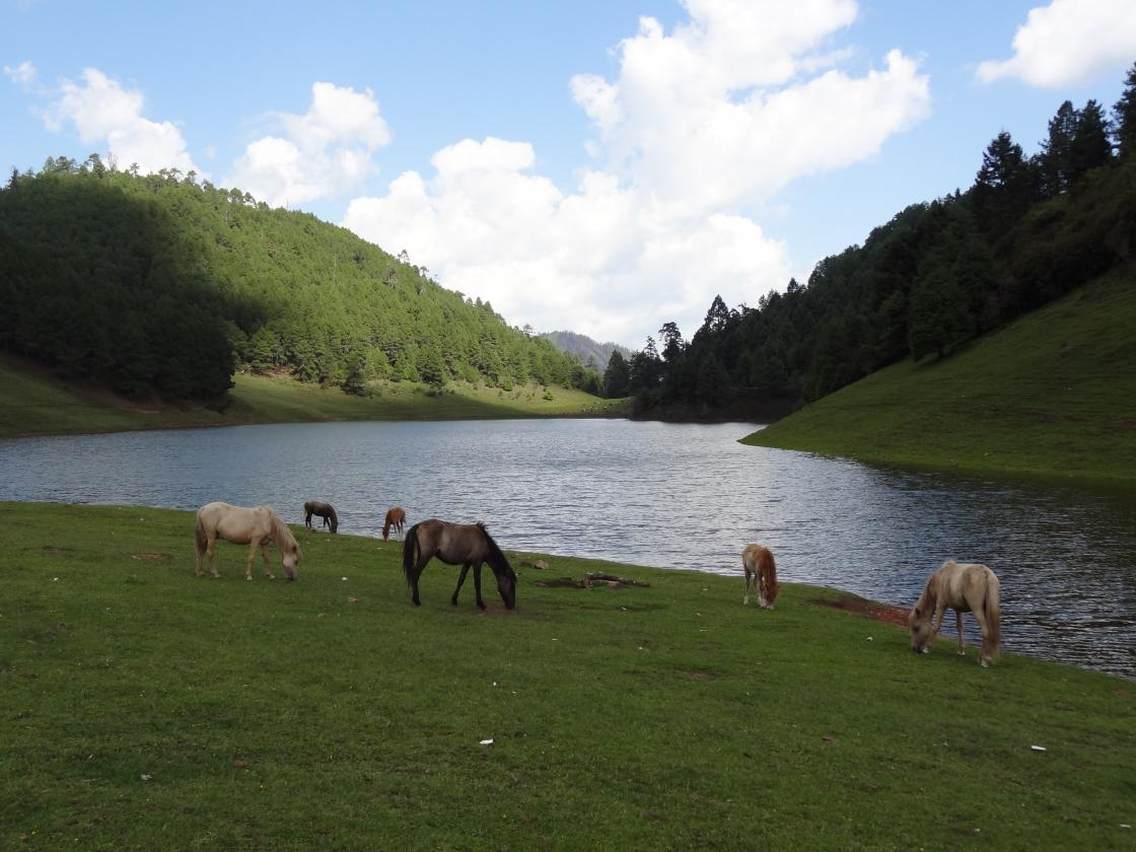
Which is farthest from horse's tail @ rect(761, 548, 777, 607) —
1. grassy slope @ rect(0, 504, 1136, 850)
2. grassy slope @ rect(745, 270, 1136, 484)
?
grassy slope @ rect(745, 270, 1136, 484)

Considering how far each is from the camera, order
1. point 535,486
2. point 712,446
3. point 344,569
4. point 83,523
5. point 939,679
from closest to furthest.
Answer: point 939,679
point 344,569
point 83,523
point 535,486
point 712,446

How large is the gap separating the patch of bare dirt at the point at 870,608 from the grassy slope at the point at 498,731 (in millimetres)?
A: 6202

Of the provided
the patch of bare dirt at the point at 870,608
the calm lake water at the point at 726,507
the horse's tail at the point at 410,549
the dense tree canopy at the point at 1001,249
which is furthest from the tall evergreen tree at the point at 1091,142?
the horse's tail at the point at 410,549

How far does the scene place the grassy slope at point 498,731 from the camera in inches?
359

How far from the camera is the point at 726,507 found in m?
55.5

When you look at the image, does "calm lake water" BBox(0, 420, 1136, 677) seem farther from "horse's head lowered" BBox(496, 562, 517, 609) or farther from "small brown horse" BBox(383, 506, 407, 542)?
"horse's head lowered" BBox(496, 562, 517, 609)

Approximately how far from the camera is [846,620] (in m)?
25.2

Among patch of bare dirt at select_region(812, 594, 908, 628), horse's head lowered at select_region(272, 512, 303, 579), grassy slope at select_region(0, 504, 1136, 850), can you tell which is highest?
horse's head lowered at select_region(272, 512, 303, 579)

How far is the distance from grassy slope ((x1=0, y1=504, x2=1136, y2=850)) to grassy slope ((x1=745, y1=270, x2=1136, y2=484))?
5805cm

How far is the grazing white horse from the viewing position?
72.8 ft

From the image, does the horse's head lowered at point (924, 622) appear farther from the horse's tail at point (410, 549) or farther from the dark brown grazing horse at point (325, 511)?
the dark brown grazing horse at point (325, 511)

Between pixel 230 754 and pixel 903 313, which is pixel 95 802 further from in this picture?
pixel 903 313

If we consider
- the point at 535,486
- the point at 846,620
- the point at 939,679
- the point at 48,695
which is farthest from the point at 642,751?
the point at 535,486

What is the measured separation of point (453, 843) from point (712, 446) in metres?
111
